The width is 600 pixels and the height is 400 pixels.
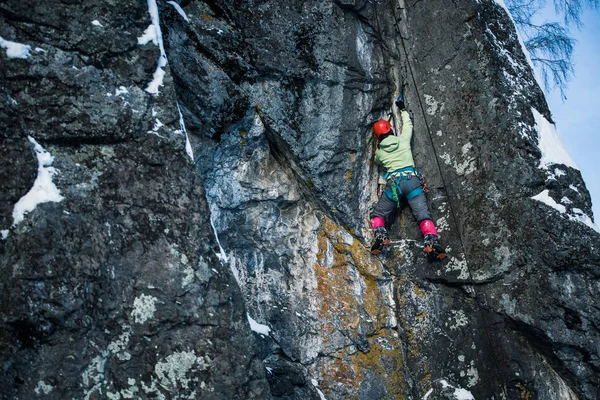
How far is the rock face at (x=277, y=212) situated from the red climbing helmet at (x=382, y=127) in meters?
0.16

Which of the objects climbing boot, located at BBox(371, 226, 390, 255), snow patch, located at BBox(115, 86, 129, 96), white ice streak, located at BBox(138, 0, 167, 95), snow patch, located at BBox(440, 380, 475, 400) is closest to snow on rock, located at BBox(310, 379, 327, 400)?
snow patch, located at BBox(440, 380, 475, 400)

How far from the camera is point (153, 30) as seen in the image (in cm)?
461

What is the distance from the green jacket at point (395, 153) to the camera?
6445 mm

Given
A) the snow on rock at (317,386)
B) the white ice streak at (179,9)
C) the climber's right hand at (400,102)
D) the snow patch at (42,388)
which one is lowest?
the snow patch at (42,388)

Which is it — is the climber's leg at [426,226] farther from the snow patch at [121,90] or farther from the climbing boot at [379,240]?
the snow patch at [121,90]

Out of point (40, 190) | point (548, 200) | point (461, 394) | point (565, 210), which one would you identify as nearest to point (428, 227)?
point (548, 200)

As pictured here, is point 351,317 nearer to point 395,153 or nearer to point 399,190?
point 399,190

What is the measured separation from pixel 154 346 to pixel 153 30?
257 centimetres

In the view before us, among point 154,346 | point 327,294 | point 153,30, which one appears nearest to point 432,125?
point 327,294

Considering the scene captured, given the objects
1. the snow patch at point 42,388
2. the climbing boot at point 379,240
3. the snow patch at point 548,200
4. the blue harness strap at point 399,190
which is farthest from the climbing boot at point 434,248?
the snow patch at point 42,388

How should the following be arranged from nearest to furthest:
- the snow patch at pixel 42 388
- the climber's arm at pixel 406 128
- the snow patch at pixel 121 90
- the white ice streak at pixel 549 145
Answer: the snow patch at pixel 42 388, the snow patch at pixel 121 90, the white ice streak at pixel 549 145, the climber's arm at pixel 406 128

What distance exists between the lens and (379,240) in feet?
20.0

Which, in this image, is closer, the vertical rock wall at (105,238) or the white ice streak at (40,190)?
the vertical rock wall at (105,238)

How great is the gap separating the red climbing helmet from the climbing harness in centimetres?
50
